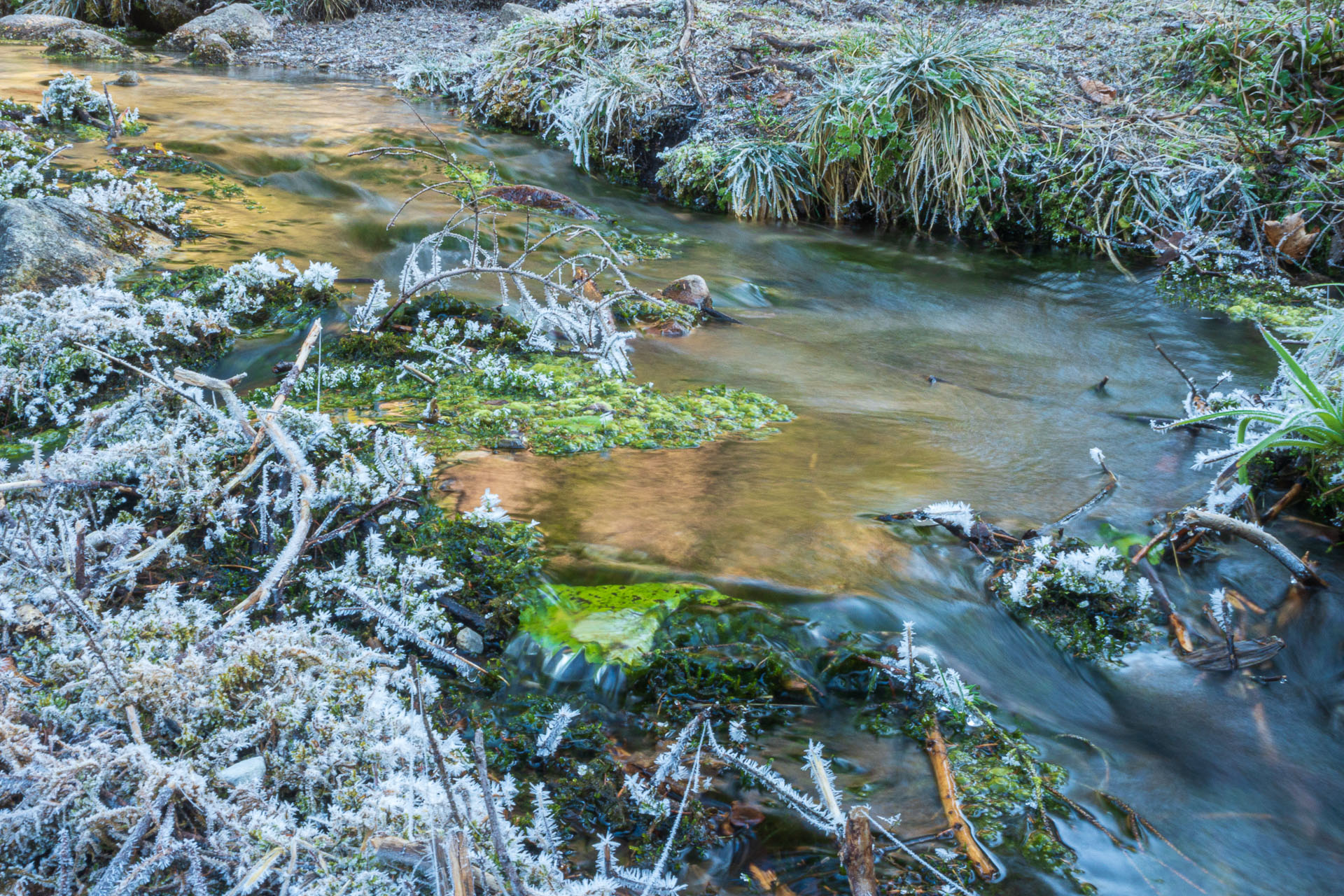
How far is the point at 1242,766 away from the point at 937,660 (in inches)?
33.8

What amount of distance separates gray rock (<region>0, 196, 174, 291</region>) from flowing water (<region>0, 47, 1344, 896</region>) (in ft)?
1.20

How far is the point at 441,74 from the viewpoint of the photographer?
11.3 metres

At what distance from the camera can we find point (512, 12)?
46.1 ft

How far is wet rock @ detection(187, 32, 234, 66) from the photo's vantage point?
493 inches

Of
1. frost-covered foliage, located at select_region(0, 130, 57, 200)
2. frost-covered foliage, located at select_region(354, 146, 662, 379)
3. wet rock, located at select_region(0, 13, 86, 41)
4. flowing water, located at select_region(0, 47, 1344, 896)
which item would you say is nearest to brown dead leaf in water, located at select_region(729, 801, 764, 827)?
flowing water, located at select_region(0, 47, 1344, 896)

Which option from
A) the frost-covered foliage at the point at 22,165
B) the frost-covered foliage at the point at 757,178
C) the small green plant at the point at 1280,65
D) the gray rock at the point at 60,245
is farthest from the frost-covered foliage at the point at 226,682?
the small green plant at the point at 1280,65

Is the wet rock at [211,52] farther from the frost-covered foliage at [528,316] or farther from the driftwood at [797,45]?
the frost-covered foliage at [528,316]

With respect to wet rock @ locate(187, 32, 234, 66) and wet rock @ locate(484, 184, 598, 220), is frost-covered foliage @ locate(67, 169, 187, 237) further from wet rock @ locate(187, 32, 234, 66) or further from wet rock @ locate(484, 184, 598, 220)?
wet rock @ locate(187, 32, 234, 66)

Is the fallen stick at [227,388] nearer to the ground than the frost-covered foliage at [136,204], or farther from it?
nearer to the ground

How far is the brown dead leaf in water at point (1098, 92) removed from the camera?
8.05 meters

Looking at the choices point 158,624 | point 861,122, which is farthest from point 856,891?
point 861,122

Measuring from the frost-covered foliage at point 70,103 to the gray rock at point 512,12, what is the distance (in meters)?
7.34

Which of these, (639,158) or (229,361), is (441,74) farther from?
(229,361)

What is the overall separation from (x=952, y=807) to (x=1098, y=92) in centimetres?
825
